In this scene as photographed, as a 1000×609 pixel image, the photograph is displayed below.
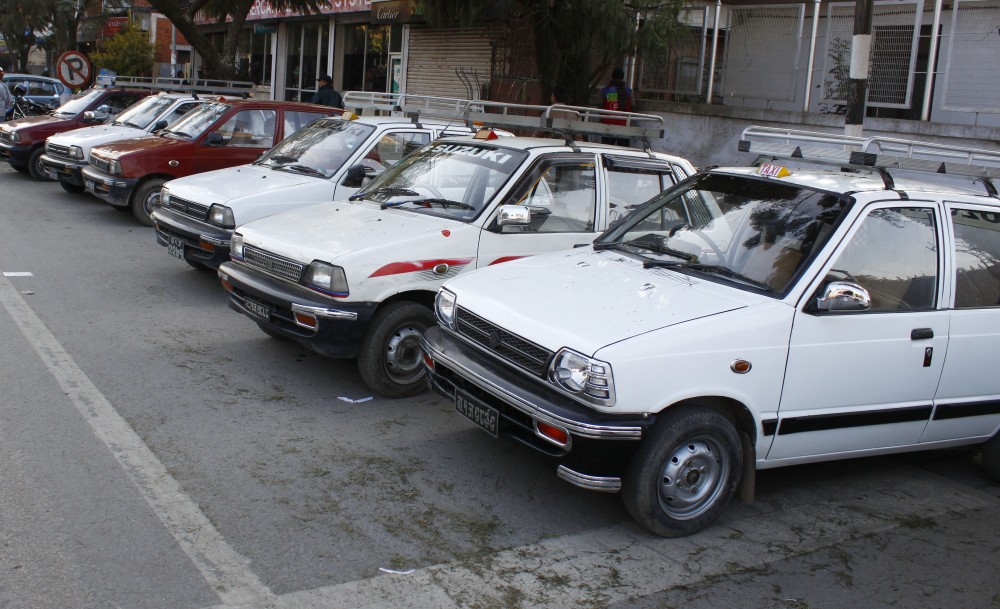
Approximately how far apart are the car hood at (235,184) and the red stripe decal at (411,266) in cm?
286

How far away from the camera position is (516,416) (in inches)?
187

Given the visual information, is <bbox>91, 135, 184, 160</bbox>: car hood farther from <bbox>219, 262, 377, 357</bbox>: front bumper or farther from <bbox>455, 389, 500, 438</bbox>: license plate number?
<bbox>455, 389, 500, 438</bbox>: license plate number

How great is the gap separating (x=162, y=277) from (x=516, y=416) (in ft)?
20.3

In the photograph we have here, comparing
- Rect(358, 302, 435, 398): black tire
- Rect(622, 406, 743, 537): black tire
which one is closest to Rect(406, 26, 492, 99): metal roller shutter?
Rect(358, 302, 435, 398): black tire

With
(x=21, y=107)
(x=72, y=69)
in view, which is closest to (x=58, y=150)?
(x=72, y=69)

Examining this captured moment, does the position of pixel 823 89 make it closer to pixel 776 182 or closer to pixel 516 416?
pixel 776 182

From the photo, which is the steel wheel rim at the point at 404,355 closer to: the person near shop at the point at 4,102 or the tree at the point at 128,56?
the person near shop at the point at 4,102

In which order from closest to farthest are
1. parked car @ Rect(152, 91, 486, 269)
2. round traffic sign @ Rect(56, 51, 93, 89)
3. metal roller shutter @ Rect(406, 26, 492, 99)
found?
parked car @ Rect(152, 91, 486, 269) < round traffic sign @ Rect(56, 51, 93, 89) < metal roller shutter @ Rect(406, 26, 492, 99)

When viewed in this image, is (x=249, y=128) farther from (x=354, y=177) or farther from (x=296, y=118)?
(x=354, y=177)

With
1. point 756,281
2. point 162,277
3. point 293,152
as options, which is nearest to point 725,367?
point 756,281

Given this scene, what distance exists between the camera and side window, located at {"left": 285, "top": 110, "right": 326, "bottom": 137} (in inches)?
476

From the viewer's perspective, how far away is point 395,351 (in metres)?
6.46

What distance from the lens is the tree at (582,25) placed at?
1308 centimetres

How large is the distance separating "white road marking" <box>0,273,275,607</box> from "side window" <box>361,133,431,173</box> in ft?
10.9
